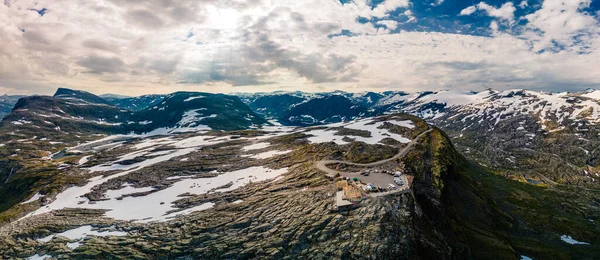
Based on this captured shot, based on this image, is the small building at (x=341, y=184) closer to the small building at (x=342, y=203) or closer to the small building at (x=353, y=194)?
the small building at (x=353, y=194)

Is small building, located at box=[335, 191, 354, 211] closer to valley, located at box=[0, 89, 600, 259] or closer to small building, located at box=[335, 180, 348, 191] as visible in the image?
valley, located at box=[0, 89, 600, 259]

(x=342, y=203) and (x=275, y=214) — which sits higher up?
(x=342, y=203)

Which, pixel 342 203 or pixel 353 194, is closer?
pixel 342 203

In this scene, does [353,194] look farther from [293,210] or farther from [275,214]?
[275,214]

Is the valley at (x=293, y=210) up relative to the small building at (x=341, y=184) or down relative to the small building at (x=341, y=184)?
down

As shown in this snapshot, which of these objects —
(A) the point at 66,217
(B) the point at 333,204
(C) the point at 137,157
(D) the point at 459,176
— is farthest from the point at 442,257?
(C) the point at 137,157

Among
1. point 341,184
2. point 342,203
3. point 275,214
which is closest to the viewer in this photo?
point 342,203

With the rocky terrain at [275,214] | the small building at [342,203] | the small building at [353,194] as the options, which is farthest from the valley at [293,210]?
the small building at [353,194]

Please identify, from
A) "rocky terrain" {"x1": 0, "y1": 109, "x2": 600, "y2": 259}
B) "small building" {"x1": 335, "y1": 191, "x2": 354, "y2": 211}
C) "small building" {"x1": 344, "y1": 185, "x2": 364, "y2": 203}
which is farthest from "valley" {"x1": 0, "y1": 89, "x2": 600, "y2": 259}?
"small building" {"x1": 344, "y1": 185, "x2": 364, "y2": 203}

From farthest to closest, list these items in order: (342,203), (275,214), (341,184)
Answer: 1. (341,184)
2. (275,214)
3. (342,203)

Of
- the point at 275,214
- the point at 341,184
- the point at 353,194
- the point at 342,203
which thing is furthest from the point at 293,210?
the point at 341,184

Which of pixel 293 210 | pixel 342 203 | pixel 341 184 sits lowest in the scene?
pixel 293 210
